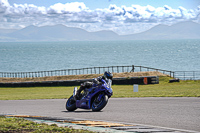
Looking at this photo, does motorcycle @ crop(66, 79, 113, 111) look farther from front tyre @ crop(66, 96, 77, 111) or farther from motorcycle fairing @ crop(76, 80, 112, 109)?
front tyre @ crop(66, 96, 77, 111)

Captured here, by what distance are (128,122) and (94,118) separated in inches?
54.9

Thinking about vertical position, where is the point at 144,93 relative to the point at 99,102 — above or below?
below

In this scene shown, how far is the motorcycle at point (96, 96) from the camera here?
1184 cm

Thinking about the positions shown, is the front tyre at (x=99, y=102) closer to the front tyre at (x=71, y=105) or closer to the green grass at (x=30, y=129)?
the front tyre at (x=71, y=105)

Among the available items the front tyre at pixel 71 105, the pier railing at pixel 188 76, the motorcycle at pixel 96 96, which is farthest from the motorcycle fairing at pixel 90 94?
the pier railing at pixel 188 76

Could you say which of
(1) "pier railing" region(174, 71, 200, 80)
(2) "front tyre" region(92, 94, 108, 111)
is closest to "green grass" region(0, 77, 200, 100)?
(1) "pier railing" region(174, 71, 200, 80)

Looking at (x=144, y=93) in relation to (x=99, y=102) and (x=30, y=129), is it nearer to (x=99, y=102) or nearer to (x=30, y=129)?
(x=99, y=102)

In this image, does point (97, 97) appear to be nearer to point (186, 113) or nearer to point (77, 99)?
point (77, 99)

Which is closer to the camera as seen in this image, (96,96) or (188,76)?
(96,96)

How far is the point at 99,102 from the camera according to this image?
40.1 feet

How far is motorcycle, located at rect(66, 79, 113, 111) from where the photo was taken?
11.8 m

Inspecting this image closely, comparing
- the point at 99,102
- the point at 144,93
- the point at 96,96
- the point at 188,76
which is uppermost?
the point at 96,96

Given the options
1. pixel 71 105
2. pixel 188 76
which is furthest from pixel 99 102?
pixel 188 76

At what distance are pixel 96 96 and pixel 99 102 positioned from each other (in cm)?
24
